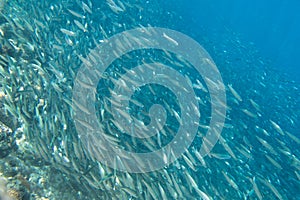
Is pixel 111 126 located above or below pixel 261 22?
below

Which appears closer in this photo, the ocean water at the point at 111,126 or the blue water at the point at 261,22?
the ocean water at the point at 111,126

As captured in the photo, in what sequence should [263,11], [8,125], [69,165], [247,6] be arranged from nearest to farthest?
1. [69,165]
2. [8,125]
3. [247,6]
4. [263,11]

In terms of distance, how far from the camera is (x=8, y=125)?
554 centimetres

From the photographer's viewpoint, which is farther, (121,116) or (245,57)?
Answer: (245,57)

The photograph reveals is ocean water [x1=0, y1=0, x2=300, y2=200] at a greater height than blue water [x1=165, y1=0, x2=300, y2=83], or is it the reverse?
blue water [x1=165, y1=0, x2=300, y2=83]

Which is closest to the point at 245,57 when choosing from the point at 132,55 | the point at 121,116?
the point at 132,55

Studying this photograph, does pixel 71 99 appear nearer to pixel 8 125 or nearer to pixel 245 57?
pixel 8 125

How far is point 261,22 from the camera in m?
55.2

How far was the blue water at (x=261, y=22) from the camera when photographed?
127ft

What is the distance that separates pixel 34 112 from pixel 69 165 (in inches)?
54.5

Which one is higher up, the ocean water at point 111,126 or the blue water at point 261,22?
the blue water at point 261,22

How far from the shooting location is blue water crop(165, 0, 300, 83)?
38594 millimetres

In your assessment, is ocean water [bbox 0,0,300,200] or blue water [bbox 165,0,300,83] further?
blue water [bbox 165,0,300,83]

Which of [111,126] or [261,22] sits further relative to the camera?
[261,22]
